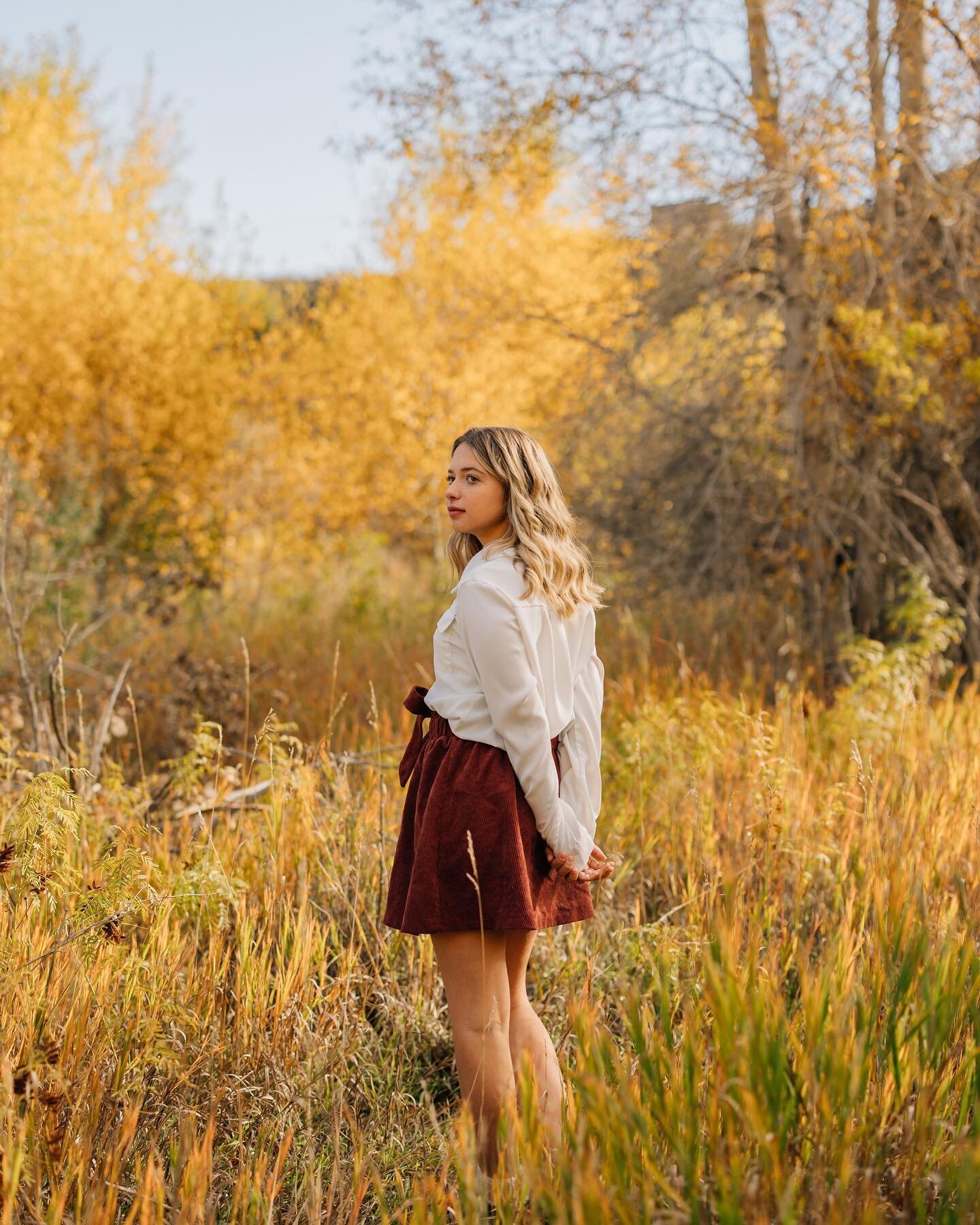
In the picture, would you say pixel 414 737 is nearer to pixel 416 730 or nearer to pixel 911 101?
pixel 416 730

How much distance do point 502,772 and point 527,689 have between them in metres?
0.18

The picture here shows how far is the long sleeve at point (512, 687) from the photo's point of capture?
205 centimetres

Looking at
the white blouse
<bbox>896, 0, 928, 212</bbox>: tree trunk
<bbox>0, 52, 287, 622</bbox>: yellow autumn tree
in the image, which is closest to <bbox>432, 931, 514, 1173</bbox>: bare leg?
the white blouse

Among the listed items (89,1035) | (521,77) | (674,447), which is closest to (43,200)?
(521,77)

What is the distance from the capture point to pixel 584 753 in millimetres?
2275

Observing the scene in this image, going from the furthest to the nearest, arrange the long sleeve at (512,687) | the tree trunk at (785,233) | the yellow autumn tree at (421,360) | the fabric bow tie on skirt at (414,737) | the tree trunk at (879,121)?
the yellow autumn tree at (421,360)
the tree trunk at (785,233)
the tree trunk at (879,121)
the fabric bow tie on skirt at (414,737)
the long sleeve at (512,687)

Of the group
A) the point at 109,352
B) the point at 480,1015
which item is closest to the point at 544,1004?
the point at 480,1015

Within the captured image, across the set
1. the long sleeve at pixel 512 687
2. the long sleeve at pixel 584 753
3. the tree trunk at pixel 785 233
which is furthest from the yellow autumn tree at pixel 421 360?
the long sleeve at pixel 512 687

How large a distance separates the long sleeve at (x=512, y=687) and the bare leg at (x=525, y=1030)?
0.32m

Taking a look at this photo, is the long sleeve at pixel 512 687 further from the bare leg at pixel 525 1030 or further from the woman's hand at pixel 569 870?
the bare leg at pixel 525 1030

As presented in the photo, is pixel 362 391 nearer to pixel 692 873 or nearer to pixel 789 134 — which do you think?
pixel 789 134

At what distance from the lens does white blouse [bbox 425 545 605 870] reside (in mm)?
2059

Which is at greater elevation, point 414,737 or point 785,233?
point 785,233

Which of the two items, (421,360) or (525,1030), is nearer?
(525,1030)
